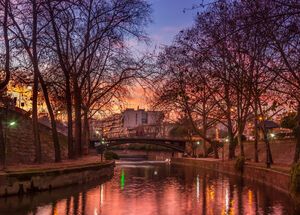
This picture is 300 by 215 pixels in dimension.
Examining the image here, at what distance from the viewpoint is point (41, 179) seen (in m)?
29.6

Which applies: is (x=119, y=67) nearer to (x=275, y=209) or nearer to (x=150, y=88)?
(x=150, y=88)

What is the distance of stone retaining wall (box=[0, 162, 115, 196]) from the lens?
88.1ft

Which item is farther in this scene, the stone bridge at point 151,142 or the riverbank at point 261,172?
the stone bridge at point 151,142

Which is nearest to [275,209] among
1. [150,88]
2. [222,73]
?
[150,88]

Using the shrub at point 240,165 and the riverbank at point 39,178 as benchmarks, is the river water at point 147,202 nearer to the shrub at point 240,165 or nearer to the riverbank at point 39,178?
the riverbank at point 39,178

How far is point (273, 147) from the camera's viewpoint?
64.7 metres

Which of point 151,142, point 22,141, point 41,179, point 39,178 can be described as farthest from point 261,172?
point 151,142

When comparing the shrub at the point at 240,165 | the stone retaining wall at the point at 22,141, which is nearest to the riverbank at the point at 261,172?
the shrub at the point at 240,165

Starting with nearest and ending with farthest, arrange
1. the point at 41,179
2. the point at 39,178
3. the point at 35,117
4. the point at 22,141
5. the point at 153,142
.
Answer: the point at 39,178 < the point at 41,179 < the point at 35,117 < the point at 22,141 < the point at 153,142

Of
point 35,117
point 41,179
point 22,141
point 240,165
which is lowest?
point 41,179

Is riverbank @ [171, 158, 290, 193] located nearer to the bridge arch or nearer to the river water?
the river water

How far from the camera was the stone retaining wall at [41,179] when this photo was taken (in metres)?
26.8

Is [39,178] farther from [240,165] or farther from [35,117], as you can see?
[240,165]

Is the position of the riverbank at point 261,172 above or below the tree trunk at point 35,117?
below
